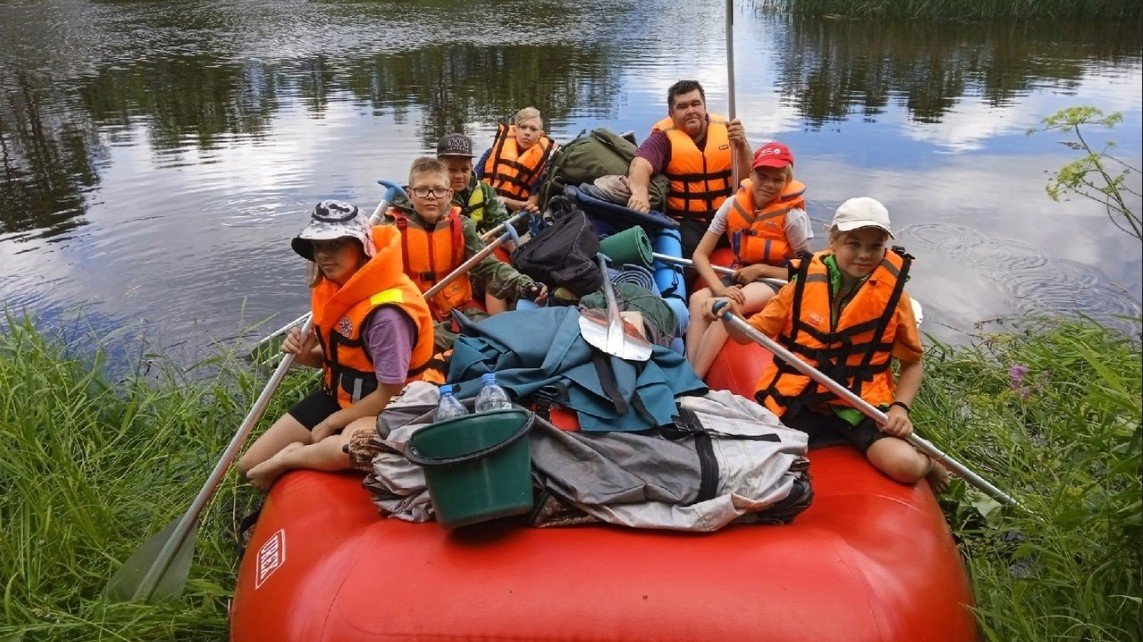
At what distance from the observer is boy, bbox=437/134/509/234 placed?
4.14m

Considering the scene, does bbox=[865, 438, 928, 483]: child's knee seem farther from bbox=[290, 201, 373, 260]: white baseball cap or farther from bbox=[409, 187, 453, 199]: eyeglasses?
bbox=[409, 187, 453, 199]: eyeglasses

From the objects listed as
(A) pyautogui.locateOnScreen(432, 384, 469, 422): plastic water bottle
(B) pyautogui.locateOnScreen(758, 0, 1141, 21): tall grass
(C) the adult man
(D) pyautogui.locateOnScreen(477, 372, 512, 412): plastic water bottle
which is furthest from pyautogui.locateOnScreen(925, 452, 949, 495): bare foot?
(B) pyautogui.locateOnScreen(758, 0, 1141, 21): tall grass

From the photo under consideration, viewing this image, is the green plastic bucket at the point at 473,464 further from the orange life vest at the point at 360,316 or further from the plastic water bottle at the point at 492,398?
the orange life vest at the point at 360,316

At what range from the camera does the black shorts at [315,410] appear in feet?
9.58

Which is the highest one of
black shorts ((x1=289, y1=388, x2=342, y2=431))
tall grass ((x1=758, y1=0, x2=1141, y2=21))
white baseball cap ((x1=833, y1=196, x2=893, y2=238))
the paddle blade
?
tall grass ((x1=758, y1=0, x2=1141, y2=21))

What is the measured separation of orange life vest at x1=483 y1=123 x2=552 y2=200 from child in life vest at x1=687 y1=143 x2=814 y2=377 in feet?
5.37

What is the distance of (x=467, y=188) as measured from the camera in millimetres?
4473

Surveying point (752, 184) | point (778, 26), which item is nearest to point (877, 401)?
point (752, 184)

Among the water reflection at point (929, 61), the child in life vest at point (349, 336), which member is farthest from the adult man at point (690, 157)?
the water reflection at point (929, 61)

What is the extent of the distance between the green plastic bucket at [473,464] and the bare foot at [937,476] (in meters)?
1.41

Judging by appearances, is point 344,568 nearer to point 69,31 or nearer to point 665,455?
point 665,455

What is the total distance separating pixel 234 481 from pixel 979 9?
48.2ft

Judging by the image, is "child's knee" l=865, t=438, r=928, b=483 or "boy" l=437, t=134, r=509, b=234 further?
"boy" l=437, t=134, r=509, b=234

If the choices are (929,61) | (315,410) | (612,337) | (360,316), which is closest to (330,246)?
(360,316)
